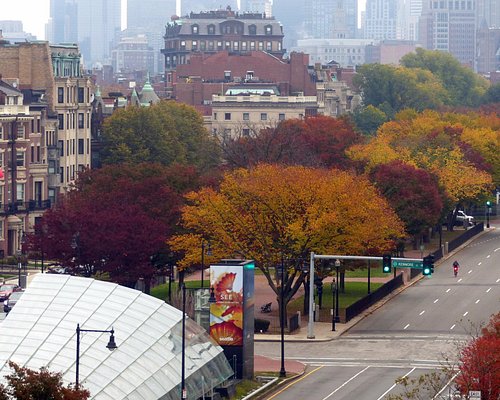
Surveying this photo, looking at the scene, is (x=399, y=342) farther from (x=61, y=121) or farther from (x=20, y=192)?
(x=61, y=121)

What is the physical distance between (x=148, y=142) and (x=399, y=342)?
2757 inches

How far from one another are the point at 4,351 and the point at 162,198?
4301cm

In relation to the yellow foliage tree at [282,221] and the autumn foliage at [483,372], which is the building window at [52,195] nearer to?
the yellow foliage tree at [282,221]

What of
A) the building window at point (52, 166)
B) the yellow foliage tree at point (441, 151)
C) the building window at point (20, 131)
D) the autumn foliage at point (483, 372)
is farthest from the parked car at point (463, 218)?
the autumn foliage at point (483, 372)

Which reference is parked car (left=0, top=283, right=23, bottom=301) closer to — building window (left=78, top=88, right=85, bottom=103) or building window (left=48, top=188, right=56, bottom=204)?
building window (left=48, top=188, right=56, bottom=204)

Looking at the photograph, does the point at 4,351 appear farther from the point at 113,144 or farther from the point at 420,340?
the point at 113,144

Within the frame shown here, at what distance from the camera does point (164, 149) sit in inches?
6314

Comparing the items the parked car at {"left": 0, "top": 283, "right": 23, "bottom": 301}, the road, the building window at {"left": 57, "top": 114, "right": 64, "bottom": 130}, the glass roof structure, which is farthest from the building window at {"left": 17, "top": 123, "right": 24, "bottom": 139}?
the glass roof structure

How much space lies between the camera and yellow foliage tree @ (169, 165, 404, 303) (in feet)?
329

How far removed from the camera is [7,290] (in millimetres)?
108438

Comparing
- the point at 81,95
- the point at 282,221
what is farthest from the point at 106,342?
the point at 81,95

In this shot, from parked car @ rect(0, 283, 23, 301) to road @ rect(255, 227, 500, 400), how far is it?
1893 centimetres

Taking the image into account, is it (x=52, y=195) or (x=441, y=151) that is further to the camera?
(x=441, y=151)

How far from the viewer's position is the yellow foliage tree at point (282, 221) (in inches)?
3943
